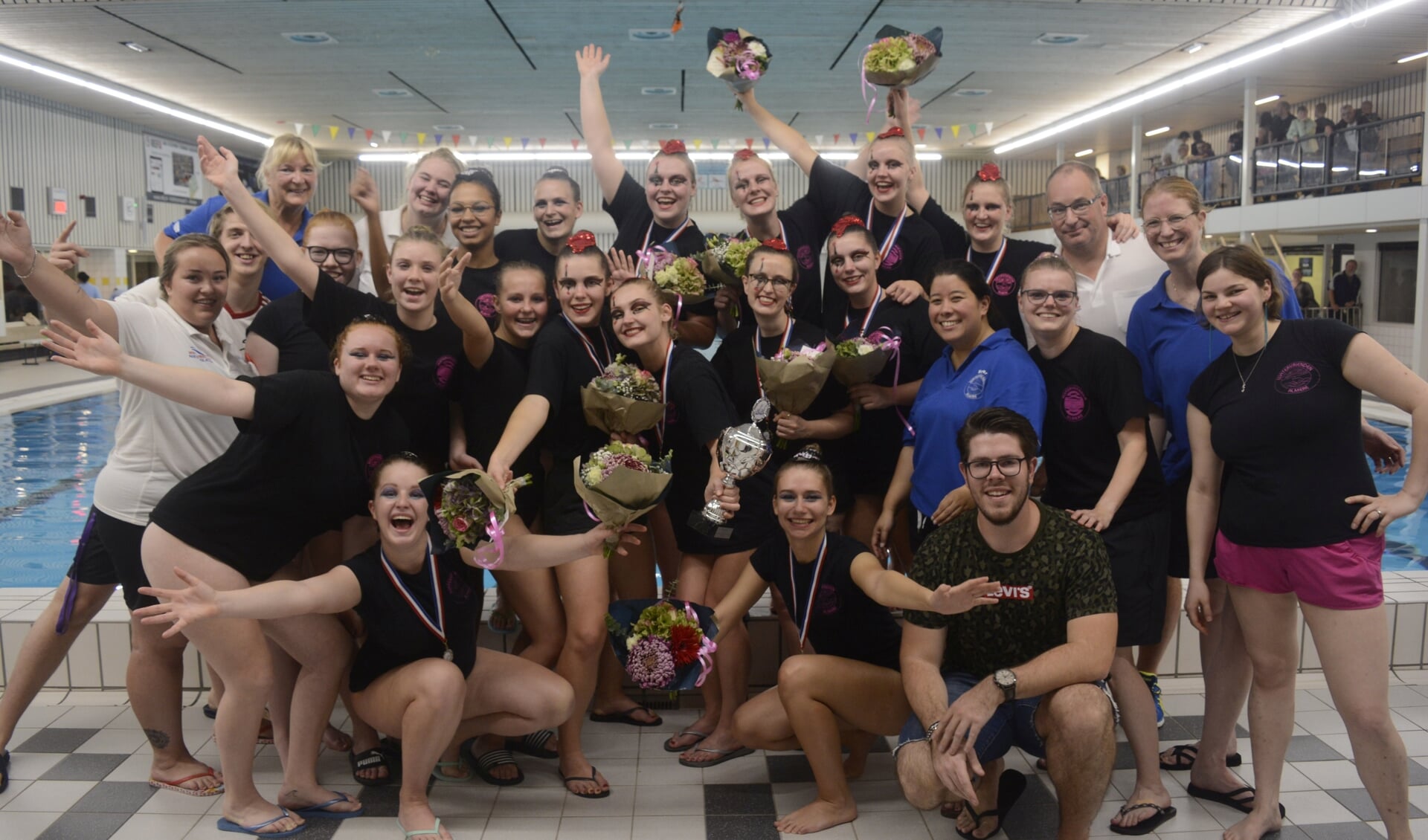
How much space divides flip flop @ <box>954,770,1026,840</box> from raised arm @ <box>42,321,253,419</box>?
251 cm

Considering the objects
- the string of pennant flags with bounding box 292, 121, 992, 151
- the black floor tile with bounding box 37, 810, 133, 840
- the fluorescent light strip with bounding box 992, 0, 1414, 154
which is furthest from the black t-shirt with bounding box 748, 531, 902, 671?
the string of pennant flags with bounding box 292, 121, 992, 151

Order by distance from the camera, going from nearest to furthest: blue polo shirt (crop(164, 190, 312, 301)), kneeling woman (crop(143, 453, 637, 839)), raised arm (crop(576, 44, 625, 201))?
kneeling woman (crop(143, 453, 637, 839)) < blue polo shirt (crop(164, 190, 312, 301)) < raised arm (crop(576, 44, 625, 201))

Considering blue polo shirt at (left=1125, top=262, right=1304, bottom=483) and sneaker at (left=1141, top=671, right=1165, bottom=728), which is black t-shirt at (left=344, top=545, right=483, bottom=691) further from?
sneaker at (left=1141, top=671, right=1165, bottom=728)

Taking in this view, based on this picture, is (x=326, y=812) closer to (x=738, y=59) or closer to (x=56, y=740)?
(x=56, y=740)

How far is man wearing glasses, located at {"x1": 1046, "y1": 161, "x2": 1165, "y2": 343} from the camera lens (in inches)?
142

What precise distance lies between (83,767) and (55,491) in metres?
6.25

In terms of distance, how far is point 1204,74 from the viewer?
14656 mm

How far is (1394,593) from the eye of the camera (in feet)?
14.2

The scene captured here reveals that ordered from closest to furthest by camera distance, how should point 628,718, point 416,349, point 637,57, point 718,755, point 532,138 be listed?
point 416,349, point 718,755, point 628,718, point 637,57, point 532,138

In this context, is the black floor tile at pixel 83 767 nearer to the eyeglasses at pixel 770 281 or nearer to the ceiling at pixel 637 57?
the eyeglasses at pixel 770 281

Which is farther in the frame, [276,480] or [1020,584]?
[276,480]

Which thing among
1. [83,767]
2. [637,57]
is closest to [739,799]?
[83,767]

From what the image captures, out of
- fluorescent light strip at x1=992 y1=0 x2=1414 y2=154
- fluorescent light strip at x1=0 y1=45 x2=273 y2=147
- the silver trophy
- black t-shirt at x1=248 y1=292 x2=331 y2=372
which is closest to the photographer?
the silver trophy

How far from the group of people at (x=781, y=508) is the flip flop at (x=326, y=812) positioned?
0.05 feet
